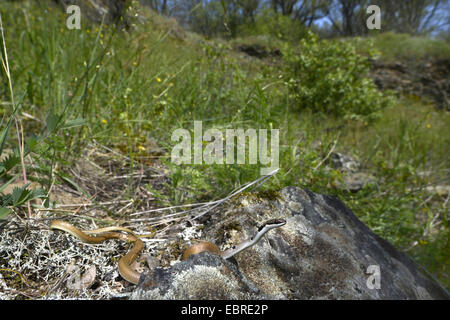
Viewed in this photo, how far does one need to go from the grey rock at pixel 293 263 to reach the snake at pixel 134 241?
90mm

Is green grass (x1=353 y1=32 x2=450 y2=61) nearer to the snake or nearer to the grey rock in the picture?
the grey rock

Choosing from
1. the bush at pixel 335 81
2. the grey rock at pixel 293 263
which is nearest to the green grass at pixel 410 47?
the bush at pixel 335 81

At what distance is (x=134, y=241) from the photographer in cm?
143

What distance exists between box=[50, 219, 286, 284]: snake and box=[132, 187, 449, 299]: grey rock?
0.09m

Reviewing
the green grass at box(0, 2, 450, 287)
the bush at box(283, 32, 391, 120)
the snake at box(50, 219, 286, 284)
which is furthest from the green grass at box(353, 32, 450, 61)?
the snake at box(50, 219, 286, 284)

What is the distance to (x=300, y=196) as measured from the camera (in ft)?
5.32

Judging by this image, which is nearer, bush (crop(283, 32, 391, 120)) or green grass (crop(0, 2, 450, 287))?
green grass (crop(0, 2, 450, 287))

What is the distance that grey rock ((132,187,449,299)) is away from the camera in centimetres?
100

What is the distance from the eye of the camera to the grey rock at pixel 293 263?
1.00 metres

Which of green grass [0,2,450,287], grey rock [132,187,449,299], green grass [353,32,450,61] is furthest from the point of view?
green grass [353,32,450,61]

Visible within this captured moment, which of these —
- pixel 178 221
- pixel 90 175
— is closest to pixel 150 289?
pixel 178 221

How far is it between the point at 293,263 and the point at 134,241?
0.82 m
